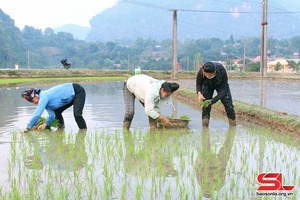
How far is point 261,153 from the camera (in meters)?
5.11

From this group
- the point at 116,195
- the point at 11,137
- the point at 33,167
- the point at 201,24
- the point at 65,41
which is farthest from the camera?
the point at 201,24

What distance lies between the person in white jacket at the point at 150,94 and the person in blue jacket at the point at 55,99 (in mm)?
693

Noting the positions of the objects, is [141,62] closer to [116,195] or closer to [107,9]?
[116,195]

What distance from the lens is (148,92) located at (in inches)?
238

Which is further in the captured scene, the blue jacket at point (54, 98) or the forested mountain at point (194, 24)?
the forested mountain at point (194, 24)

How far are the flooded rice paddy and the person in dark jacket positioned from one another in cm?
28

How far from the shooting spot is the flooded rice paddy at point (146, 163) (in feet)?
11.9

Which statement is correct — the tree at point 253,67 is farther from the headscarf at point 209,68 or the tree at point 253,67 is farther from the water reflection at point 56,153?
the water reflection at point 56,153

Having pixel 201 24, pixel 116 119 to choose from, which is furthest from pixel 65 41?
pixel 201 24

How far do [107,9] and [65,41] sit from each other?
12758 cm

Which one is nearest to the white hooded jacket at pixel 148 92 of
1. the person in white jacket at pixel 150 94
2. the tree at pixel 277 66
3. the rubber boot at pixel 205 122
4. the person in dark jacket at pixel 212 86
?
the person in white jacket at pixel 150 94

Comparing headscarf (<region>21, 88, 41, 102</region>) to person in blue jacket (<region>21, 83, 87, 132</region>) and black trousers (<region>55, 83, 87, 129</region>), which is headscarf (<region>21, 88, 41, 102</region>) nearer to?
person in blue jacket (<region>21, 83, 87, 132</region>)

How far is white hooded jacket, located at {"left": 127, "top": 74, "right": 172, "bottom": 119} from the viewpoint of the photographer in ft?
19.7

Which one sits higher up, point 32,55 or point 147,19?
point 147,19
